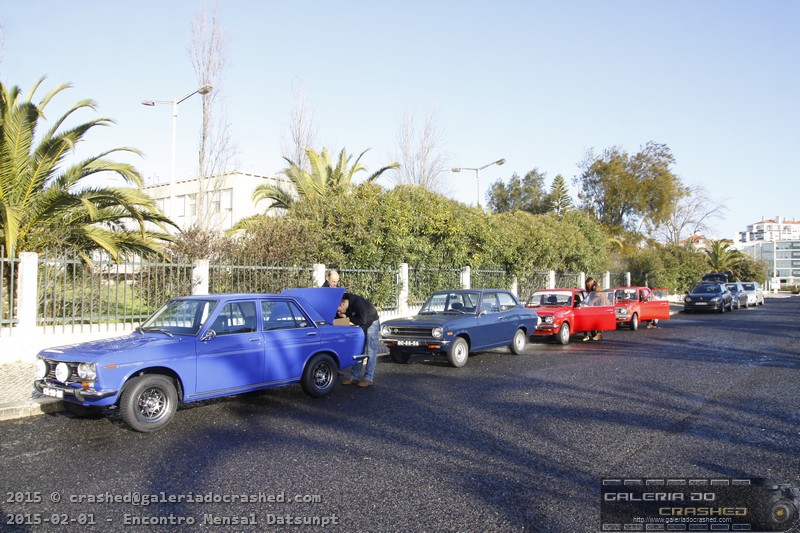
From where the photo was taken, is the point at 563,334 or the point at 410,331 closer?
the point at 410,331

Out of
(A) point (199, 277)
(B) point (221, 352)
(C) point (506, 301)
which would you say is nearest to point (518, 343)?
(C) point (506, 301)

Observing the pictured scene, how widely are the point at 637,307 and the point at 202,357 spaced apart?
17.1 metres

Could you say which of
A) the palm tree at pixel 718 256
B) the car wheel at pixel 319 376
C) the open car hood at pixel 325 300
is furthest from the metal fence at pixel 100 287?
the palm tree at pixel 718 256

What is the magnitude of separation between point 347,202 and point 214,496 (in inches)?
542

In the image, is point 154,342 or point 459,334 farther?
point 459,334

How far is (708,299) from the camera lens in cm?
3048

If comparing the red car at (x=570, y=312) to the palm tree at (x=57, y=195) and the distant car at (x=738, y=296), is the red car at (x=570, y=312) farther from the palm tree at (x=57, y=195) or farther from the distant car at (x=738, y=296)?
the distant car at (x=738, y=296)

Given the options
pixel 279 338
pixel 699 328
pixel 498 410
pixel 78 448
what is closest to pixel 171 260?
pixel 279 338

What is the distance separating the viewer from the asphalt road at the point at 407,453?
429cm

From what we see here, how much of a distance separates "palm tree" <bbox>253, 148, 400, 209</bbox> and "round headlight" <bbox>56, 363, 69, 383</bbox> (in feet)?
54.1

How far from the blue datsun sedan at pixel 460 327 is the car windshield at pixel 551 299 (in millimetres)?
2882

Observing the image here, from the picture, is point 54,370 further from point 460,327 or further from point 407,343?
point 460,327

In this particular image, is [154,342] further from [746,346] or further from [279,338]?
[746,346]

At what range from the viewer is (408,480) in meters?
4.91
